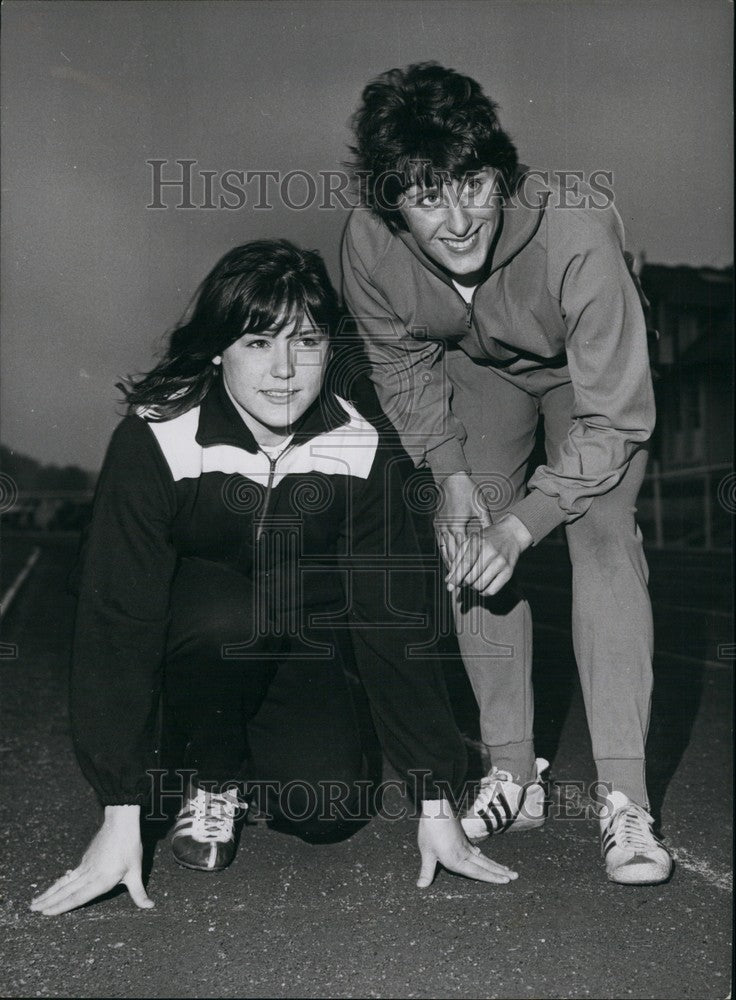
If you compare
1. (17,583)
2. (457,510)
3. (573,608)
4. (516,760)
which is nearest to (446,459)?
(457,510)

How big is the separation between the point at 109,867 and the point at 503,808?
93 cm

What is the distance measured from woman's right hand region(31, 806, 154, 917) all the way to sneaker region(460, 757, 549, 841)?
0.78 metres

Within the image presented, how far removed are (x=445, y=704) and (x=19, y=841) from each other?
104cm

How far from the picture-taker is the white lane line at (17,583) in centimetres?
779

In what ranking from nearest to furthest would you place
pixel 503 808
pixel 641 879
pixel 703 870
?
1. pixel 641 879
2. pixel 703 870
3. pixel 503 808

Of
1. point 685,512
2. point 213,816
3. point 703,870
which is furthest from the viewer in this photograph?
point 685,512

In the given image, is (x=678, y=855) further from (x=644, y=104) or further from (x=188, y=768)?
(x=644, y=104)

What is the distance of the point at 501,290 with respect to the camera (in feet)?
7.73

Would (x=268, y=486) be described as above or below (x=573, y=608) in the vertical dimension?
above

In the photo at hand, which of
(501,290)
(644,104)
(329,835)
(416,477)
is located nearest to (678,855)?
(329,835)

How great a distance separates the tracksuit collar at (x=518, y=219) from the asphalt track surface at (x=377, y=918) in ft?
4.42

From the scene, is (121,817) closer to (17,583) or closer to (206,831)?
(206,831)

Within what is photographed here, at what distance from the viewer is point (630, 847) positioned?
207 cm

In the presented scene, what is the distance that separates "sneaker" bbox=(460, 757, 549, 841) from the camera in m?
2.36
